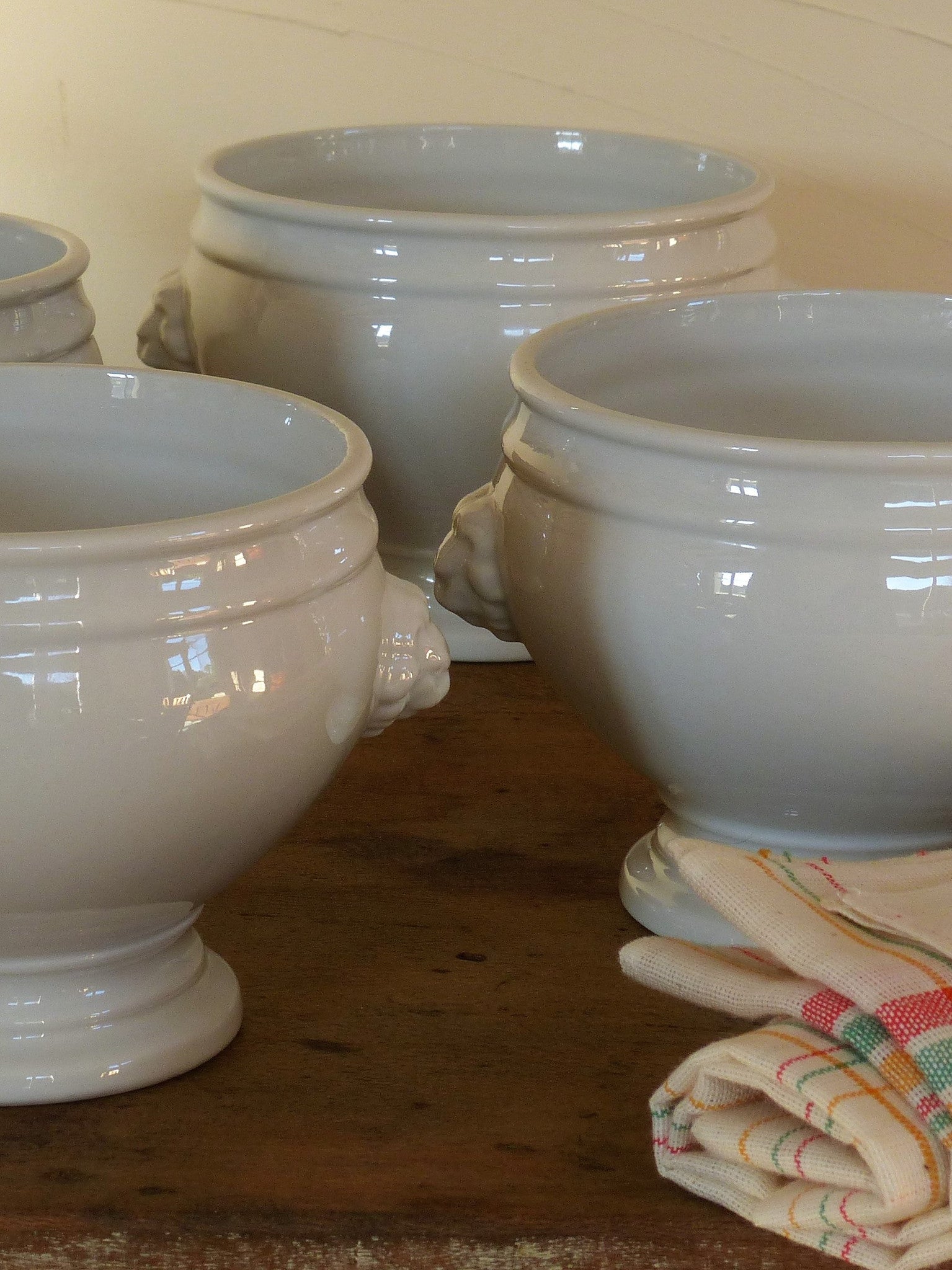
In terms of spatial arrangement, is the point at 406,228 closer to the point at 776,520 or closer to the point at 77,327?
the point at 77,327

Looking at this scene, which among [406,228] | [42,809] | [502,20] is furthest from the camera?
[502,20]

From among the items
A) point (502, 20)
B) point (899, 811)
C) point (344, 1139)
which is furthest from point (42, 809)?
point (502, 20)

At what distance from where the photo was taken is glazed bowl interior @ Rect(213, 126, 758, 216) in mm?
835

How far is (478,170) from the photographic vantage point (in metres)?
0.88

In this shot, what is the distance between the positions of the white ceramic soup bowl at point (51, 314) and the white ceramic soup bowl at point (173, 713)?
13cm

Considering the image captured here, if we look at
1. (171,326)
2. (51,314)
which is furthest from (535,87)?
(51,314)

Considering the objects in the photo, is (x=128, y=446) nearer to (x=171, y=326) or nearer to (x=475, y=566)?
(x=475, y=566)

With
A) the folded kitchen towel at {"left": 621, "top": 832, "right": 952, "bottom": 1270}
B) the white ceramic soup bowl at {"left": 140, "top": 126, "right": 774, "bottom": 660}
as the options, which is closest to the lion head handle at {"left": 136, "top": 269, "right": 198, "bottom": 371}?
the white ceramic soup bowl at {"left": 140, "top": 126, "right": 774, "bottom": 660}

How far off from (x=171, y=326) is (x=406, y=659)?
0.34 metres

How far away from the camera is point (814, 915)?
1.44ft

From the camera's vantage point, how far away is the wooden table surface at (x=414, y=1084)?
1.39 feet

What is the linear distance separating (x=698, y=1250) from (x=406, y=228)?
41 cm

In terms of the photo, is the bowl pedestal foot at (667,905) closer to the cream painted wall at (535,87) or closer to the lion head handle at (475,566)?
the lion head handle at (475,566)

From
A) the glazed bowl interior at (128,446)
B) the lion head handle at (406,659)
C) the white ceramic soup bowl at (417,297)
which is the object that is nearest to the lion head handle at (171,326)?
the white ceramic soup bowl at (417,297)
